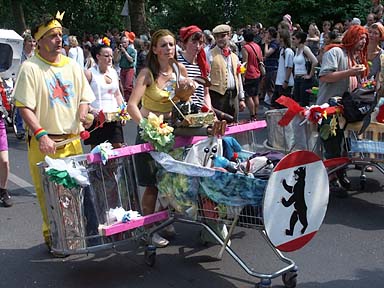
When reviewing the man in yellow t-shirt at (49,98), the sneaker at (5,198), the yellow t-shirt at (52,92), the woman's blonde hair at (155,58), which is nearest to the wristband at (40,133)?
the man in yellow t-shirt at (49,98)

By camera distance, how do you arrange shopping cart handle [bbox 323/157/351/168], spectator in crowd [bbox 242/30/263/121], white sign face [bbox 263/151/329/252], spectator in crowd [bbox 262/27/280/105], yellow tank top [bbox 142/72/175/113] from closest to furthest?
1. white sign face [bbox 263/151/329/252]
2. yellow tank top [bbox 142/72/175/113]
3. shopping cart handle [bbox 323/157/351/168]
4. spectator in crowd [bbox 242/30/263/121]
5. spectator in crowd [bbox 262/27/280/105]

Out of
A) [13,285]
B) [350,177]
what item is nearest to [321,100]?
[350,177]

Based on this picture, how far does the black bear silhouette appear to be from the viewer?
3668 millimetres

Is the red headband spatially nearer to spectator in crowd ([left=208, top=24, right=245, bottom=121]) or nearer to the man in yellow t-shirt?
the man in yellow t-shirt

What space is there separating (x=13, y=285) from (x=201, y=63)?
3.60 m

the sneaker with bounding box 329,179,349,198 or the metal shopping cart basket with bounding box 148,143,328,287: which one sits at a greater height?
the metal shopping cart basket with bounding box 148,143,328,287

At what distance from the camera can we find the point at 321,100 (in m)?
6.25

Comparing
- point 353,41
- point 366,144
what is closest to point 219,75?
point 353,41

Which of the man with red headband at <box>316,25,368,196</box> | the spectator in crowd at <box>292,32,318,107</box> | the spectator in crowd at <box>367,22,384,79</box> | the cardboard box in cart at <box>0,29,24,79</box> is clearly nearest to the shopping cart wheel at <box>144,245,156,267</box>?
the man with red headband at <box>316,25,368,196</box>

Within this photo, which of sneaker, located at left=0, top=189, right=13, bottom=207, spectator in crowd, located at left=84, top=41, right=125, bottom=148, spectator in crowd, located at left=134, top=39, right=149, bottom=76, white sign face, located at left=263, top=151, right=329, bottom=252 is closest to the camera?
white sign face, located at left=263, top=151, right=329, bottom=252

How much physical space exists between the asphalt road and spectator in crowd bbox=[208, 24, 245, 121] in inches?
99.4

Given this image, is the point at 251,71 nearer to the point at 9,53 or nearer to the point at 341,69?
the point at 9,53

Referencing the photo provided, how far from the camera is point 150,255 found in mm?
4461

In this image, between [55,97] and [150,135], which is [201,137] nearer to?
[150,135]
